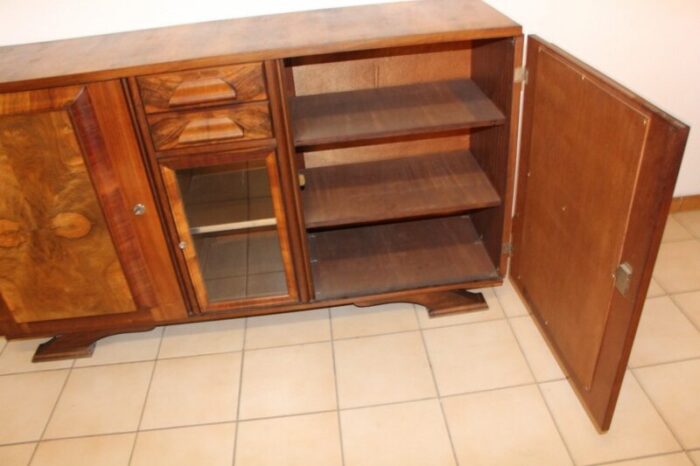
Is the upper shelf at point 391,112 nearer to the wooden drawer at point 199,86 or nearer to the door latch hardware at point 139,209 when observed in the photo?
the wooden drawer at point 199,86

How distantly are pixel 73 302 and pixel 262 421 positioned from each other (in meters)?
0.82

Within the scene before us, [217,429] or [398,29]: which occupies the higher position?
[398,29]

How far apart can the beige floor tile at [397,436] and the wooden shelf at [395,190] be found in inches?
26.5

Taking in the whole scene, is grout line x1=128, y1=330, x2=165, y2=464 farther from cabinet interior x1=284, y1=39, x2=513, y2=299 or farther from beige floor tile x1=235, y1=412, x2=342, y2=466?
cabinet interior x1=284, y1=39, x2=513, y2=299

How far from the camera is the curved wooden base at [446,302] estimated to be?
7.19 feet

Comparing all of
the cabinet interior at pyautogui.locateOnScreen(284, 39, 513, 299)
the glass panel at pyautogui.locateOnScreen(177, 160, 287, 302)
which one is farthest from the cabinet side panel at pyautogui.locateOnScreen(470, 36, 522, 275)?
the glass panel at pyautogui.locateOnScreen(177, 160, 287, 302)

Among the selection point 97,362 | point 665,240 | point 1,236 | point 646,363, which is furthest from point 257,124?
point 665,240

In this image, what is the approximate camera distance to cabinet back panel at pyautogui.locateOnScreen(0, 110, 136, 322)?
1.65 m

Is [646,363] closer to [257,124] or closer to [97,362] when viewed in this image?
[257,124]

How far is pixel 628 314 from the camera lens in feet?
4.66

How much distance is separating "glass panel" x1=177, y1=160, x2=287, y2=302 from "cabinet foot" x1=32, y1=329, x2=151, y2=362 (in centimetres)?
44

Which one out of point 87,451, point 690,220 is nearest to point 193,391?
point 87,451

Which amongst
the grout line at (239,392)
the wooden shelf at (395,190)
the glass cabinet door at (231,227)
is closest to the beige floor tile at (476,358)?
the wooden shelf at (395,190)

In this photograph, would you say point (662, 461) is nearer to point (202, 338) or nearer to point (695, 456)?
point (695, 456)
